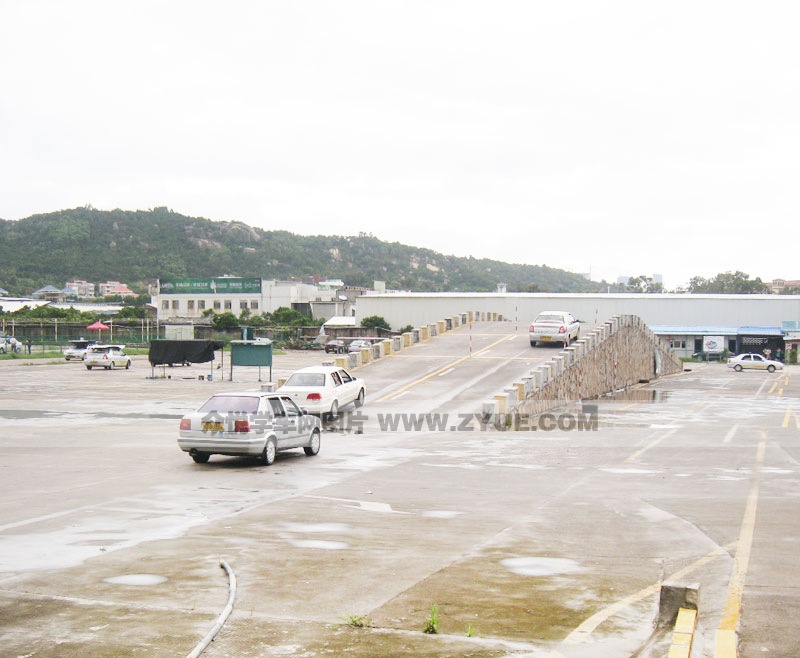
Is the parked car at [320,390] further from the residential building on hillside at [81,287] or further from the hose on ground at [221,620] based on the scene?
the residential building on hillside at [81,287]

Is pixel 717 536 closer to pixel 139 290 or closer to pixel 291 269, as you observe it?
pixel 139 290

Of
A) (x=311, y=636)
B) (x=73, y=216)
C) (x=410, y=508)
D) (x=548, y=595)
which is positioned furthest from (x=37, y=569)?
(x=73, y=216)

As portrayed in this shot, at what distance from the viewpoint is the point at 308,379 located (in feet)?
93.1

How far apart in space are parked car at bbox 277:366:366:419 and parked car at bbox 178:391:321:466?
8.07 meters

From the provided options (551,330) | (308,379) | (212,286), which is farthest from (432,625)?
(212,286)

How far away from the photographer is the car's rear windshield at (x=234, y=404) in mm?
18594

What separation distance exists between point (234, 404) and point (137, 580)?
386 inches

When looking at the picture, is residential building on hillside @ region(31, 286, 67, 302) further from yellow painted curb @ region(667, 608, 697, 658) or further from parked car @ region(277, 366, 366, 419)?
yellow painted curb @ region(667, 608, 697, 658)

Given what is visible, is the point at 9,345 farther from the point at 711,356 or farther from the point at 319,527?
the point at 319,527

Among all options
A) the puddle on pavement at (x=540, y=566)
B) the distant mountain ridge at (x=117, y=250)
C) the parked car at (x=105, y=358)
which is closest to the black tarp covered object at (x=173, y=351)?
the parked car at (x=105, y=358)

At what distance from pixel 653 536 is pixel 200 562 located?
18.3 ft

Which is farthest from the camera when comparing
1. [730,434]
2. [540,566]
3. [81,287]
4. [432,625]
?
[81,287]

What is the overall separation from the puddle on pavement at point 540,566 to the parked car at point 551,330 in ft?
116

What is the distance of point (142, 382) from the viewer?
43656 millimetres
